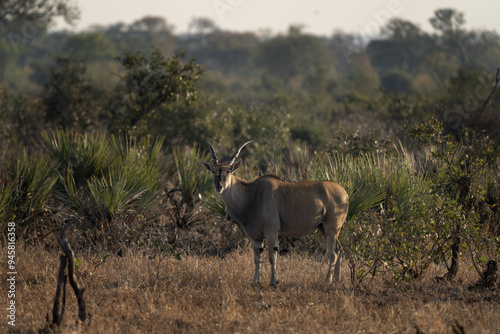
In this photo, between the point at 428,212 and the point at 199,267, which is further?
the point at 199,267

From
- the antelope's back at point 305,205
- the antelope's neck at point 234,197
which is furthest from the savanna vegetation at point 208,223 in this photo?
the antelope's neck at point 234,197

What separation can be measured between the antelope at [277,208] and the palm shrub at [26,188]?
3.35 metres

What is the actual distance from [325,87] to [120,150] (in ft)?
120

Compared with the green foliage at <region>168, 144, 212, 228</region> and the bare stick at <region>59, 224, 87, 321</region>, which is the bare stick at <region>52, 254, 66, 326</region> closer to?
the bare stick at <region>59, 224, 87, 321</region>

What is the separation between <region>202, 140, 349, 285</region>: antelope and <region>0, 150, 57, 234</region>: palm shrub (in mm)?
3354

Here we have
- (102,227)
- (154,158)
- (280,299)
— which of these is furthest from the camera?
(154,158)

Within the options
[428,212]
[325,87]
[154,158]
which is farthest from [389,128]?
[325,87]

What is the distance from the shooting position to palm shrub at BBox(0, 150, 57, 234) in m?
9.94

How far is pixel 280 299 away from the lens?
7.43 meters

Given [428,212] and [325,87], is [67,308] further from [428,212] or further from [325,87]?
[325,87]

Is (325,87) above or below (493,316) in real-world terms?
above

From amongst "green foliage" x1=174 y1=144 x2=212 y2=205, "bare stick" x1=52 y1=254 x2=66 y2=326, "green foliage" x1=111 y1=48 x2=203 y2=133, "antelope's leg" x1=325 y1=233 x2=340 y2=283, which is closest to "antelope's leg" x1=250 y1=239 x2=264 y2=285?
"antelope's leg" x1=325 y1=233 x2=340 y2=283

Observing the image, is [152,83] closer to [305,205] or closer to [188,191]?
[188,191]

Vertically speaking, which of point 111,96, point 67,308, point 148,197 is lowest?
point 67,308
